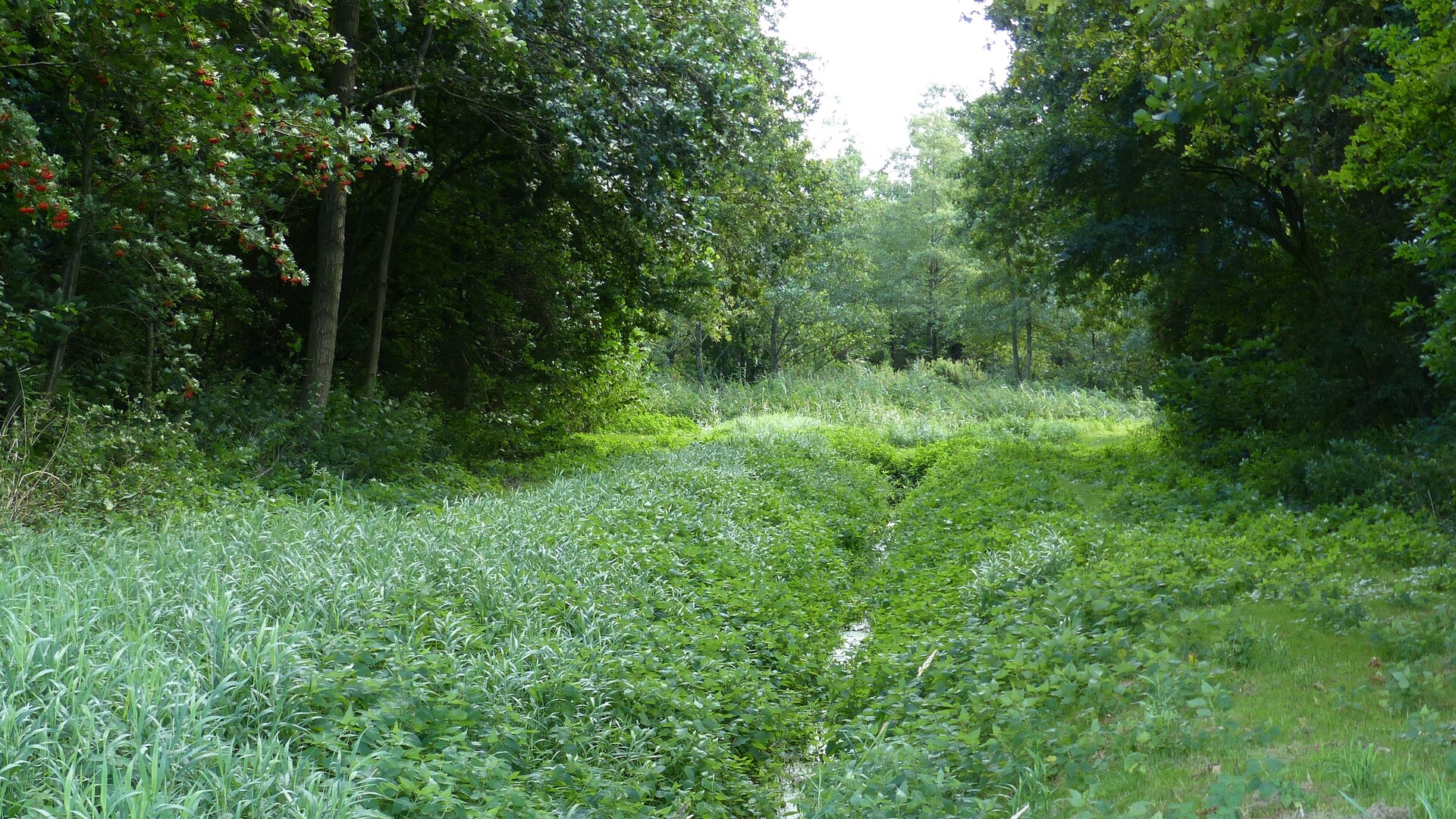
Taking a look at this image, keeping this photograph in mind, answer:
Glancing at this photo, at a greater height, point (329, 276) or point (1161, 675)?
point (329, 276)

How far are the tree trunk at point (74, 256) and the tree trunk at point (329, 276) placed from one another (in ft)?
11.0

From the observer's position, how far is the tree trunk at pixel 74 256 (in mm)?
8008

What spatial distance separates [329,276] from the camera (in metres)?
11.6

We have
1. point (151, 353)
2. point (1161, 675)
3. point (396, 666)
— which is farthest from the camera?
point (151, 353)

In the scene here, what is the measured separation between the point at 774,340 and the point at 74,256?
33.5m

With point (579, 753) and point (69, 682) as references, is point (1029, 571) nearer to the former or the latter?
point (579, 753)

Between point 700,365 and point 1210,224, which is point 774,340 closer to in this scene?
point 700,365

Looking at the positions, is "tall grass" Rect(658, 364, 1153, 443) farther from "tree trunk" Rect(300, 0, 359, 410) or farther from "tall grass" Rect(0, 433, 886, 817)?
"tall grass" Rect(0, 433, 886, 817)

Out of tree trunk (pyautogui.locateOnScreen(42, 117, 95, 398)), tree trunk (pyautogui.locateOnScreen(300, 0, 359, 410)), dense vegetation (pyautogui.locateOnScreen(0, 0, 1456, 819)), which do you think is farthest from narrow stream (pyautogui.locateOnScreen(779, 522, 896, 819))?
tree trunk (pyautogui.locateOnScreen(300, 0, 359, 410))

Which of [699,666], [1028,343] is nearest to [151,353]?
[699,666]

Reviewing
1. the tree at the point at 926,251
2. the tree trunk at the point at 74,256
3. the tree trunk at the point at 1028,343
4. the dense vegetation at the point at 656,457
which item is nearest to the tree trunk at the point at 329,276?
the dense vegetation at the point at 656,457

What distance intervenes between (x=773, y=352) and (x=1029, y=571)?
1320 inches

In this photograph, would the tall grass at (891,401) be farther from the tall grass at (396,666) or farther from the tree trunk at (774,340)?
the tall grass at (396,666)

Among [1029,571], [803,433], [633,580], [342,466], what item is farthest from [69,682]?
[803,433]
